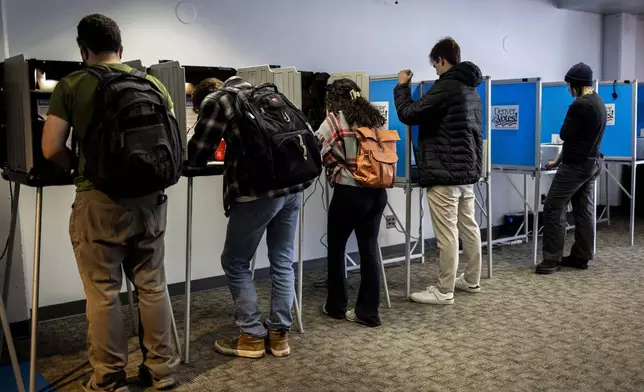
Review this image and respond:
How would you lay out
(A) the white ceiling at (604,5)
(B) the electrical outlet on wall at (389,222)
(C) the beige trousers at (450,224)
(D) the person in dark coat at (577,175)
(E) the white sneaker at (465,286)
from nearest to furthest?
(C) the beige trousers at (450,224), (E) the white sneaker at (465,286), (D) the person in dark coat at (577,175), (B) the electrical outlet on wall at (389,222), (A) the white ceiling at (604,5)

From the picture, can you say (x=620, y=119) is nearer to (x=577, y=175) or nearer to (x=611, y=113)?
(x=611, y=113)

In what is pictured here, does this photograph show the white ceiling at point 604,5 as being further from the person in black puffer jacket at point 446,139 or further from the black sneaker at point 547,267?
the person in black puffer jacket at point 446,139

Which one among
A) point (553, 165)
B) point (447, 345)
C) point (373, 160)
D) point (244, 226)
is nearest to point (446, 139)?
point (373, 160)

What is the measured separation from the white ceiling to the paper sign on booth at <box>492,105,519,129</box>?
250 centimetres

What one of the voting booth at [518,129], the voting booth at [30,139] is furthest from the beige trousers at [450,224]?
the voting booth at [30,139]

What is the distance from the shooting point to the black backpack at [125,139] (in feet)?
7.91

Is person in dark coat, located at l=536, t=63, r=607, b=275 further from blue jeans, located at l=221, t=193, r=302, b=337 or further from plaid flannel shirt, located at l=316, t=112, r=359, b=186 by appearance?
blue jeans, located at l=221, t=193, r=302, b=337

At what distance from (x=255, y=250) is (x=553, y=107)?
3.84m

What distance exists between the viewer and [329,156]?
3480mm

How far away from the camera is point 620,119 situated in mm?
5711

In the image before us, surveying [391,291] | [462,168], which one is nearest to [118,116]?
[462,168]

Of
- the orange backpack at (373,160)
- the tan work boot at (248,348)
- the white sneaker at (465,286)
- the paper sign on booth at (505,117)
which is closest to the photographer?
the tan work boot at (248,348)

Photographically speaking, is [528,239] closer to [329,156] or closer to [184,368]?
[329,156]

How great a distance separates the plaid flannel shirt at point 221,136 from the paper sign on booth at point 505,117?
276cm
